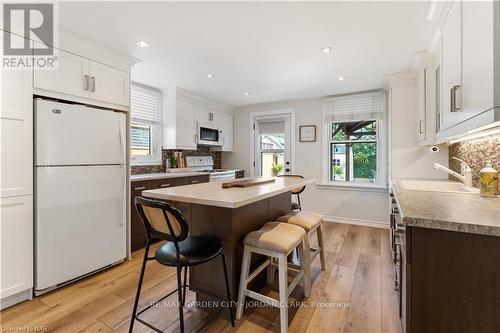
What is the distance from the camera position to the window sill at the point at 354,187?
4062 millimetres

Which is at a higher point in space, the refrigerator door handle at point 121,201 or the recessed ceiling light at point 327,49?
the recessed ceiling light at point 327,49

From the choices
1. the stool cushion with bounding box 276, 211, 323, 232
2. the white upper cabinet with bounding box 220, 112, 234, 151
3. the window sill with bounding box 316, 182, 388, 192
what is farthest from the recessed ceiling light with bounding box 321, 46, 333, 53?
the white upper cabinet with bounding box 220, 112, 234, 151

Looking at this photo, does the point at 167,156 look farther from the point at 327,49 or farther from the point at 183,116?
the point at 327,49

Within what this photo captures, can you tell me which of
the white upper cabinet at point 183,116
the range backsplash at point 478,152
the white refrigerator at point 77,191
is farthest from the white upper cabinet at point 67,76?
the range backsplash at point 478,152

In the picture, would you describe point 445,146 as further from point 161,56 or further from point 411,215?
point 161,56

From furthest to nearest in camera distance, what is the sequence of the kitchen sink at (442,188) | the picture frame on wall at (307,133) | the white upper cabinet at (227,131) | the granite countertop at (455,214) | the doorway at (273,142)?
the white upper cabinet at (227,131), the doorway at (273,142), the picture frame on wall at (307,133), the kitchen sink at (442,188), the granite countertop at (455,214)

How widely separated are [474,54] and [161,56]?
2.74 m

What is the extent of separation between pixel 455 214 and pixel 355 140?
11.5ft

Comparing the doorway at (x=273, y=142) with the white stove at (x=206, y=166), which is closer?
the white stove at (x=206, y=166)

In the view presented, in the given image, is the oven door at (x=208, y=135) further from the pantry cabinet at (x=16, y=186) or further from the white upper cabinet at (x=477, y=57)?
the white upper cabinet at (x=477, y=57)

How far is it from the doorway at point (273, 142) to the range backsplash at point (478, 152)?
9.08 ft

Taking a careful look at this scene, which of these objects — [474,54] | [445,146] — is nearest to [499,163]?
[474,54]

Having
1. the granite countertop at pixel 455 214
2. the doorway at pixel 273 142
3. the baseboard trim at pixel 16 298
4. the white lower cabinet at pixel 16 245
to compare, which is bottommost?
the baseboard trim at pixel 16 298

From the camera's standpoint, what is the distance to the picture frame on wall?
4621mm
